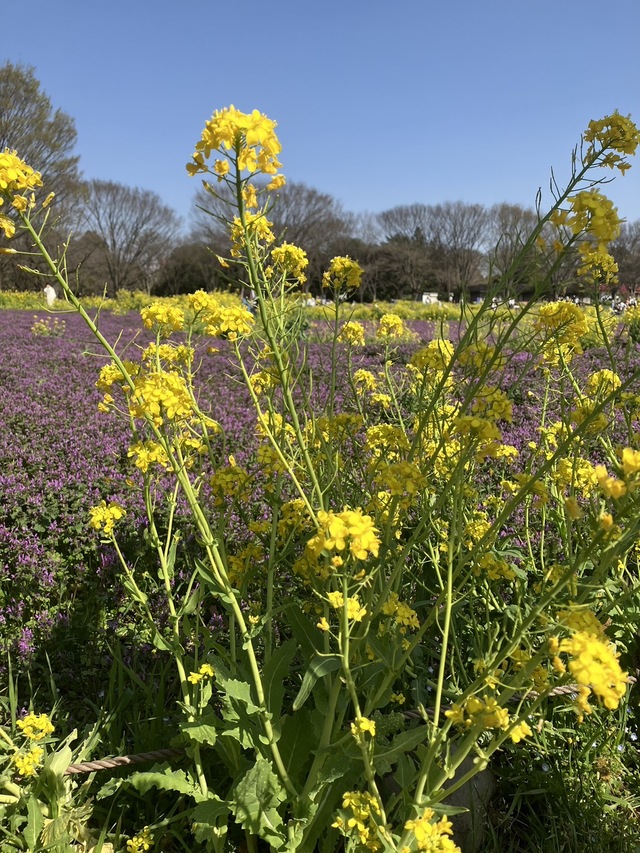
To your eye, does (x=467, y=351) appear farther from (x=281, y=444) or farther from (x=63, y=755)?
(x=63, y=755)

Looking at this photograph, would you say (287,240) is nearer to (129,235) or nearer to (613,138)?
(129,235)

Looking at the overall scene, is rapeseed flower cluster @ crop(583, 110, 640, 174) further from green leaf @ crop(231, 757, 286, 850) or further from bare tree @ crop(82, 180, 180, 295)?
bare tree @ crop(82, 180, 180, 295)

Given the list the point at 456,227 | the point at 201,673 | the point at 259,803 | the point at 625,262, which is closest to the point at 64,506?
the point at 201,673

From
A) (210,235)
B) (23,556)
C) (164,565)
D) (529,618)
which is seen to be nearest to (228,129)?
(529,618)

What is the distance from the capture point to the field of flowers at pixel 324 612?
117 cm

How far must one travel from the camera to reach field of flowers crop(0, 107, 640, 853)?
3.85 feet

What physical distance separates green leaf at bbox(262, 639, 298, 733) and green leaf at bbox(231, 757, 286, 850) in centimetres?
13

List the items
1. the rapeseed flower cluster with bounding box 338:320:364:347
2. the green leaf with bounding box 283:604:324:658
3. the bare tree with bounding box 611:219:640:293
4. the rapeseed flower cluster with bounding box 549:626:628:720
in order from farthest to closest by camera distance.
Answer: the bare tree with bounding box 611:219:640:293 → the rapeseed flower cluster with bounding box 338:320:364:347 → the green leaf with bounding box 283:604:324:658 → the rapeseed flower cluster with bounding box 549:626:628:720

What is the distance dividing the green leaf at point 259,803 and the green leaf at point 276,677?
0.44ft

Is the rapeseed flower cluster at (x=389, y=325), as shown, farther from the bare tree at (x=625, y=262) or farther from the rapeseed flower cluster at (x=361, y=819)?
the rapeseed flower cluster at (x=361, y=819)

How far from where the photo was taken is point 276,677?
1560 mm

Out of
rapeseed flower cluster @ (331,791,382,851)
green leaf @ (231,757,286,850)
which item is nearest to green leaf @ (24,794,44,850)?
green leaf @ (231,757,286,850)

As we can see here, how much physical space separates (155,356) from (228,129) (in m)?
0.71

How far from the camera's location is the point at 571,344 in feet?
5.94
